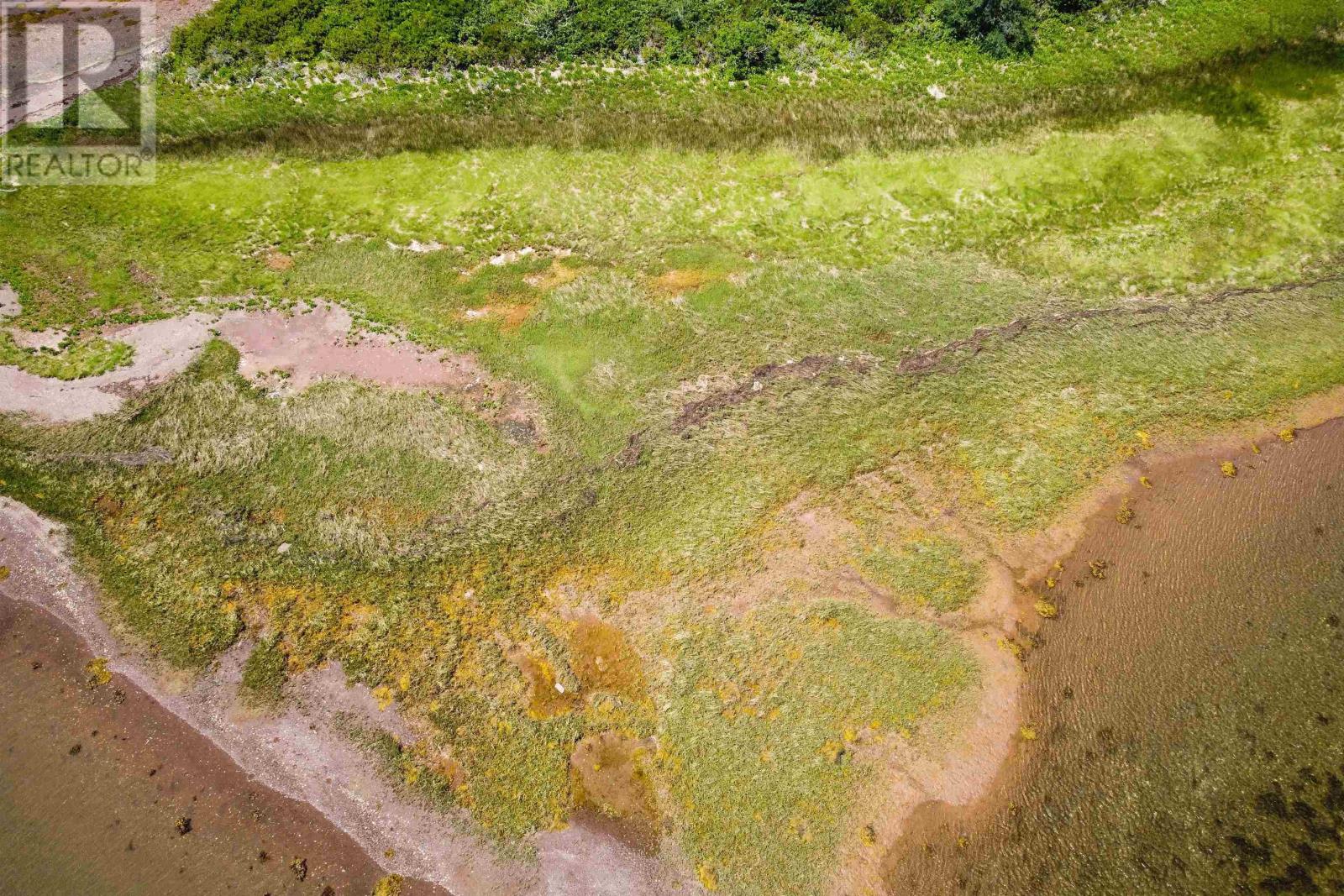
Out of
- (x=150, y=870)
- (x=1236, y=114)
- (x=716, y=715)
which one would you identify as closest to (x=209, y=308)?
(x=150, y=870)

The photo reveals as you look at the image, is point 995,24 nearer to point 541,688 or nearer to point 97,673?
point 541,688

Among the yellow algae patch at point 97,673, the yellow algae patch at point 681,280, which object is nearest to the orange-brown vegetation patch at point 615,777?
the yellow algae patch at point 97,673

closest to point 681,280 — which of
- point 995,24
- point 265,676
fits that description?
point 265,676

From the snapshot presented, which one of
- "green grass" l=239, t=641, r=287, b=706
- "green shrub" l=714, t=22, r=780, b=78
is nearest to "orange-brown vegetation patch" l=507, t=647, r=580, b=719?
"green grass" l=239, t=641, r=287, b=706

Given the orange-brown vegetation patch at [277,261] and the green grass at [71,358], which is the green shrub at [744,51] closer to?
the orange-brown vegetation patch at [277,261]

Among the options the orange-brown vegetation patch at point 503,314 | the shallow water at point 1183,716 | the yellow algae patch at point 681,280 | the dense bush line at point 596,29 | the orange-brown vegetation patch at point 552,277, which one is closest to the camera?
the shallow water at point 1183,716

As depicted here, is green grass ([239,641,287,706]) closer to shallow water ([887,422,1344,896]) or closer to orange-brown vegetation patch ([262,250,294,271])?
orange-brown vegetation patch ([262,250,294,271])
